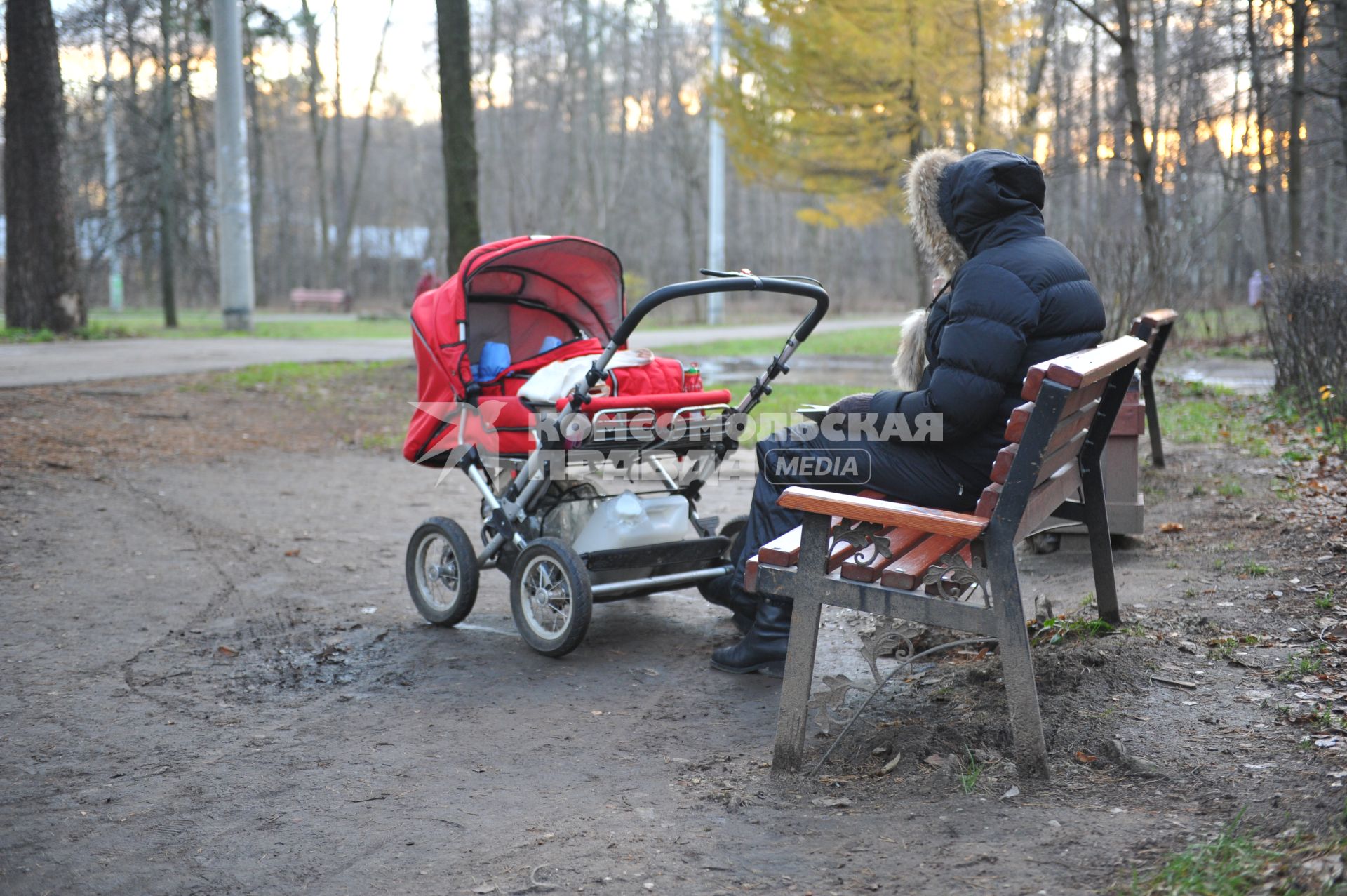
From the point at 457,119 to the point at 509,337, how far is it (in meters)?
7.67

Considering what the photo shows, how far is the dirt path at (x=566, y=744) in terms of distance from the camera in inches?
108

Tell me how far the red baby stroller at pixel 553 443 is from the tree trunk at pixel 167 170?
19311 mm

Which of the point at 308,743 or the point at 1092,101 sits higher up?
the point at 1092,101

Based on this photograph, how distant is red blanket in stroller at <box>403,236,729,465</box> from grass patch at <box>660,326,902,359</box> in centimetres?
1090

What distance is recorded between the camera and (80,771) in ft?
11.3

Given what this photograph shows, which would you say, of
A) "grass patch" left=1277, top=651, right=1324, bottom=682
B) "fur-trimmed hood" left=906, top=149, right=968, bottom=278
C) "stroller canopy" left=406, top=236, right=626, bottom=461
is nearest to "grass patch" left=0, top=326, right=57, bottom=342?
"stroller canopy" left=406, top=236, right=626, bottom=461

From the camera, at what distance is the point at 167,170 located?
76.0 feet

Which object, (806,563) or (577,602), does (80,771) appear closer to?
(577,602)

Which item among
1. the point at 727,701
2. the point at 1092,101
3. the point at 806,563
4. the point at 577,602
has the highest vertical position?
the point at 1092,101

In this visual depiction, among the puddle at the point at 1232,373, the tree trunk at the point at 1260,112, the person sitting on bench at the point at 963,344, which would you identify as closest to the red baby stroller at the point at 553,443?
the person sitting on bench at the point at 963,344

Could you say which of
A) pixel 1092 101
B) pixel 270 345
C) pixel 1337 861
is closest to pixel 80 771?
pixel 1337 861

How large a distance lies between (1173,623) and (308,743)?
3094mm

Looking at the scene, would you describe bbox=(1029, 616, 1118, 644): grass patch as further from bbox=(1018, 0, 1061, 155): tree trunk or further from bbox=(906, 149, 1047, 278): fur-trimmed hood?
bbox=(1018, 0, 1061, 155): tree trunk

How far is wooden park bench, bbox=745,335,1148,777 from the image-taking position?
2986 millimetres
